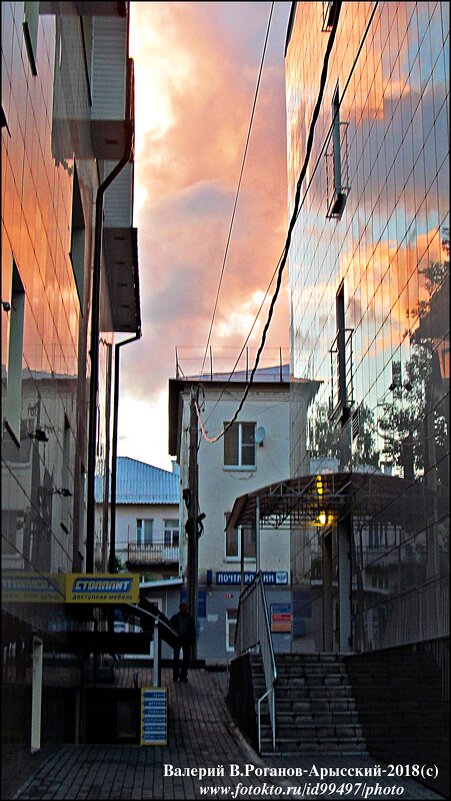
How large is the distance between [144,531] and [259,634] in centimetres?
5160

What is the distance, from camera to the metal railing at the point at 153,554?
5921 cm

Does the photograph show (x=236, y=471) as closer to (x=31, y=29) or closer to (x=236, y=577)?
(x=236, y=577)

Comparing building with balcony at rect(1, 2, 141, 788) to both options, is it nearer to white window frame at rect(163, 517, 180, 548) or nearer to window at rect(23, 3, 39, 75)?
window at rect(23, 3, 39, 75)

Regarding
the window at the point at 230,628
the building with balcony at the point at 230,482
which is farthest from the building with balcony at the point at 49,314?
the building with balcony at the point at 230,482

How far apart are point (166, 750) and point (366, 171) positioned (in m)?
9.50

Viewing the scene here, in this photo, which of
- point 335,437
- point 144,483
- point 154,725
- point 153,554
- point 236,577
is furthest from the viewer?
point 144,483

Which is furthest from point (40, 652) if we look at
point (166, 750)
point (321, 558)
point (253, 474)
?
point (253, 474)

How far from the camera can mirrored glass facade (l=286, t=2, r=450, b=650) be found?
1280cm

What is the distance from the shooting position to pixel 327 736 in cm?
1497

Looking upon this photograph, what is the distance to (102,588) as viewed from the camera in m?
15.8

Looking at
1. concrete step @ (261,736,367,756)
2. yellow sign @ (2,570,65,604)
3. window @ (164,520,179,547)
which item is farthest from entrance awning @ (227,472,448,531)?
window @ (164,520,179,547)

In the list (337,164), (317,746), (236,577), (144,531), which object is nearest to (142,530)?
(144,531)

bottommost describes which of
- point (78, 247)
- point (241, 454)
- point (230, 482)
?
point (230, 482)

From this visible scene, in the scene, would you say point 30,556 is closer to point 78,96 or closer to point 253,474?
point 78,96
